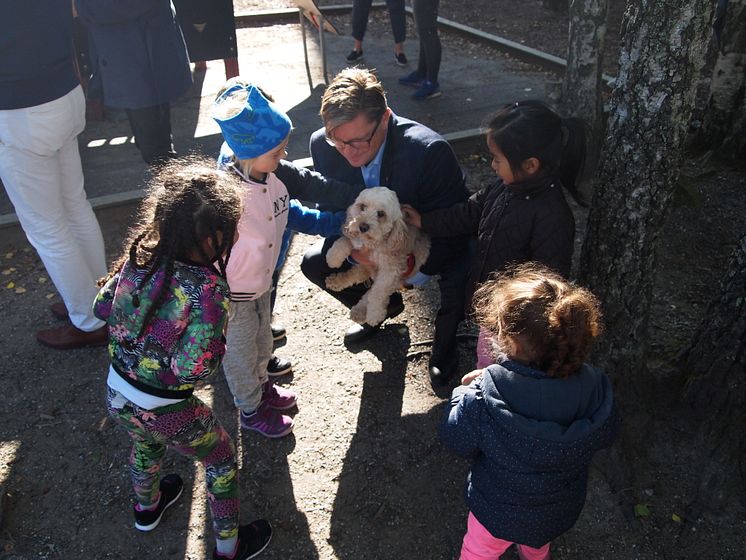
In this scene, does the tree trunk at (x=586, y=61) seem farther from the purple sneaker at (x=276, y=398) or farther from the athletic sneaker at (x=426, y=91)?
the purple sneaker at (x=276, y=398)

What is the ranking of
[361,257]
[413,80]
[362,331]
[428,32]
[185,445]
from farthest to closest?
1. [413,80]
2. [428,32]
3. [362,331]
4. [361,257]
5. [185,445]

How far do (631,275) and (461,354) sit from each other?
1.27 meters

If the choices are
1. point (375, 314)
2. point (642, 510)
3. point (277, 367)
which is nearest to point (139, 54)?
point (277, 367)

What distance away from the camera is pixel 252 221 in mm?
2756

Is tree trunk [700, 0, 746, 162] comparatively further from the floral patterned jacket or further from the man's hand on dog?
the floral patterned jacket

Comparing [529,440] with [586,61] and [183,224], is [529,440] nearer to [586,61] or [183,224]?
[183,224]

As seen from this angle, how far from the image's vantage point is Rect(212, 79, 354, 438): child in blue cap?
8.68ft

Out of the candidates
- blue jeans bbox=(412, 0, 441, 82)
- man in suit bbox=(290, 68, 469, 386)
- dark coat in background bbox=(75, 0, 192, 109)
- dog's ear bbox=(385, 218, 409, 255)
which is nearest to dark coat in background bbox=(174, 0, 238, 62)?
blue jeans bbox=(412, 0, 441, 82)

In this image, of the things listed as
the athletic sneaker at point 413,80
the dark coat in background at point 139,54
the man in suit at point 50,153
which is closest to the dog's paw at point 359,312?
the man in suit at point 50,153

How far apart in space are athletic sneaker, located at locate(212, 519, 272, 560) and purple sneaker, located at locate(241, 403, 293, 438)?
1.80 feet

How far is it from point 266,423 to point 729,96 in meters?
5.10

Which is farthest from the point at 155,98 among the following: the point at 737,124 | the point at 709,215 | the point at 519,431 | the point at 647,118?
the point at 737,124

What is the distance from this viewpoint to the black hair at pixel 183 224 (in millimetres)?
2121

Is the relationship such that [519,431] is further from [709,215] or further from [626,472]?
[709,215]
